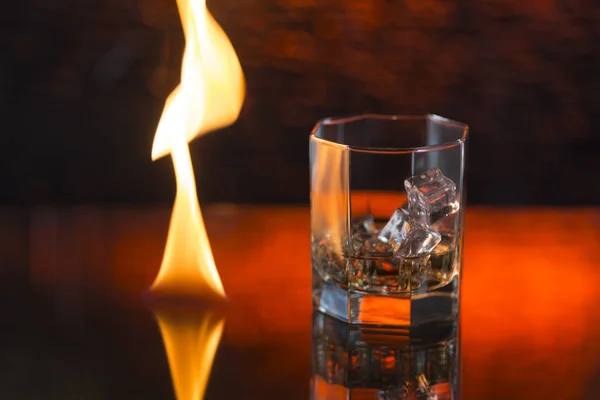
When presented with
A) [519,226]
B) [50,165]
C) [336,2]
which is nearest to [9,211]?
[50,165]

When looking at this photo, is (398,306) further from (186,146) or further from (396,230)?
(186,146)

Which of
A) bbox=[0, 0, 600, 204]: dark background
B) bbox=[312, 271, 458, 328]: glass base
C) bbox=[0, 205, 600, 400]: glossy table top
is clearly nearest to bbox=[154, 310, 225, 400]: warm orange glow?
bbox=[0, 205, 600, 400]: glossy table top

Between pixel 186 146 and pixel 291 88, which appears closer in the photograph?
pixel 186 146

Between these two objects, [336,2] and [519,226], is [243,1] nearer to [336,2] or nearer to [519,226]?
[336,2]

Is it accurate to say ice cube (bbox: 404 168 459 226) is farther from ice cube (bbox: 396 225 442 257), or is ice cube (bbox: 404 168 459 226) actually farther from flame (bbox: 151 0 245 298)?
flame (bbox: 151 0 245 298)

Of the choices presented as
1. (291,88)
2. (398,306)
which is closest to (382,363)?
(398,306)

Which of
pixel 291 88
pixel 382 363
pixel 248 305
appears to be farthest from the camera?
pixel 291 88

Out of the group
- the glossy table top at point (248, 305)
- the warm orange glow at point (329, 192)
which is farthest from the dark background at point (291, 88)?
the warm orange glow at point (329, 192)
